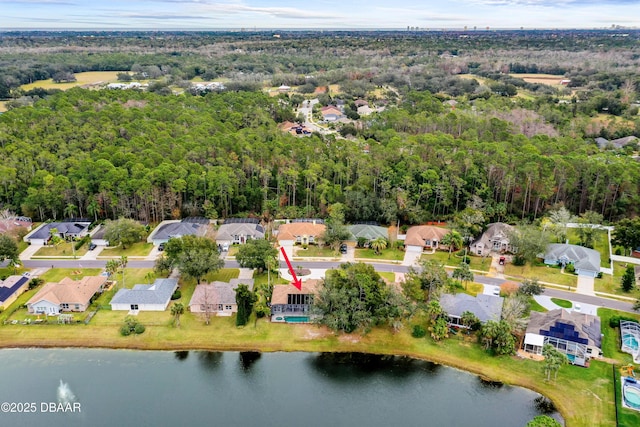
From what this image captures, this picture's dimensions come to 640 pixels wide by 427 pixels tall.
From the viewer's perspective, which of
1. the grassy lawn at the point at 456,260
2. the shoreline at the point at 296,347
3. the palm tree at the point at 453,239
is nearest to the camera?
the shoreline at the point at 296,347

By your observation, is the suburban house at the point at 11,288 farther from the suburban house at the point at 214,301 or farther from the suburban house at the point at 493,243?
the suburban house at the point at 493,243

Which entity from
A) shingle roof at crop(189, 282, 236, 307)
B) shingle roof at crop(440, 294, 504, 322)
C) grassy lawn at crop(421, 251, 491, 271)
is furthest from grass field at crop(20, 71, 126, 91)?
shingle roof at crop(440, 294, 504, 322)

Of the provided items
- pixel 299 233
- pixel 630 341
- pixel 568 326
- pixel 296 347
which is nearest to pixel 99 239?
pixel 299 233

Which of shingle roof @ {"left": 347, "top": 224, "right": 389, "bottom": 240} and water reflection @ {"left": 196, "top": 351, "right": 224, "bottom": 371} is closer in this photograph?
water reflection @ {"left": 196, "top": 351, "right": 224, "bottom": 371}

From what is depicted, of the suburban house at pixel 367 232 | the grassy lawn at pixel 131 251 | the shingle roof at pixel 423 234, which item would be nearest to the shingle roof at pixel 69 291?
the grassy lawn at pixel 131 251

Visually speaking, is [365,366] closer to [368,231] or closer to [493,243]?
[368,231]

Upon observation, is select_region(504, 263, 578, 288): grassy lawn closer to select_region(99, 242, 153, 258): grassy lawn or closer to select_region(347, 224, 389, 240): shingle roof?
select_region(347, 224, 389, 240): shingle roof

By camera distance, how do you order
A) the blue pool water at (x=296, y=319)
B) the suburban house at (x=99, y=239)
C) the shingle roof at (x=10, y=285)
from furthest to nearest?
1. the suburban house at (x=99, y=239)
2. the shingle roof at (x=10, y=285)
3. the blue pool water at (x=296, y=319)
